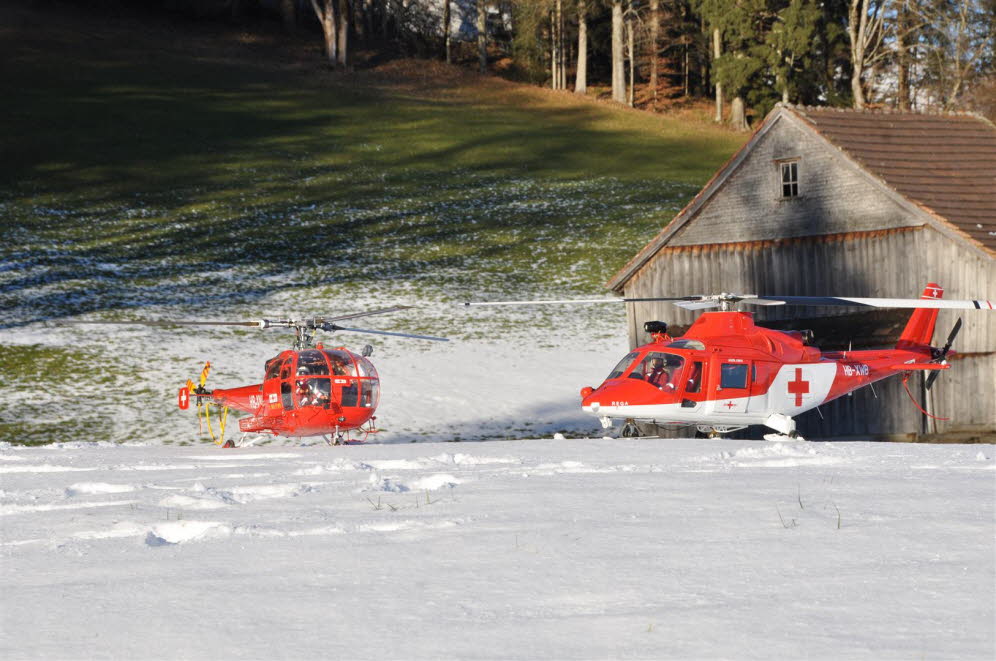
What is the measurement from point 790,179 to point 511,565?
18943mm

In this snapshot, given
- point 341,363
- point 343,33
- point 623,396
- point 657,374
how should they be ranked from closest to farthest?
point 623,396
point 657,374
point 341,363
point 343,33

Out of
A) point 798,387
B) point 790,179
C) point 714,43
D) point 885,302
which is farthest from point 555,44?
point 885,302

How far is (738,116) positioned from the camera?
71.1 m

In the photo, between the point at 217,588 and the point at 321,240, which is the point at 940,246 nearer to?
the point at 217,588

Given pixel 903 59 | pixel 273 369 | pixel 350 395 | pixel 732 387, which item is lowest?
pixel 350 395

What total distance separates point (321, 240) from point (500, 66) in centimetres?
4485

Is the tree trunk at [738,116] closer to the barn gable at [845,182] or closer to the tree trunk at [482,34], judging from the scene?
the tree trunk at [482,34]

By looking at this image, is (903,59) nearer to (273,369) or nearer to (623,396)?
(623,396)

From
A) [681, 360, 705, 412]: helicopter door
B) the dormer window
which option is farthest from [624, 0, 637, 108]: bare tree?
[681, 360, 705, 412]: helicopter door

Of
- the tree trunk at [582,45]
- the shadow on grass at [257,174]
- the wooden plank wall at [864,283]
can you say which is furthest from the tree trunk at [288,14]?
the wooden plank wall at [864,283]

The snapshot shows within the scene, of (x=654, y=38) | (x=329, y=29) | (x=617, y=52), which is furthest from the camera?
(x=329, y=29)

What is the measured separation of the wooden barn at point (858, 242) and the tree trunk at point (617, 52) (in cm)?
4933

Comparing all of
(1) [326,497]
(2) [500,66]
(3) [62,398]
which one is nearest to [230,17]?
(2) [500,66]

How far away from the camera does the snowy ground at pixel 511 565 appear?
4691mm
